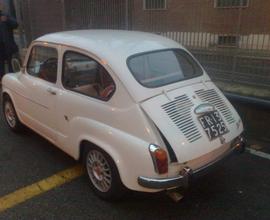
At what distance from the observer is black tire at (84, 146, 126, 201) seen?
3.20 m

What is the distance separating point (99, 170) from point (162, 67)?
1262 millimetres

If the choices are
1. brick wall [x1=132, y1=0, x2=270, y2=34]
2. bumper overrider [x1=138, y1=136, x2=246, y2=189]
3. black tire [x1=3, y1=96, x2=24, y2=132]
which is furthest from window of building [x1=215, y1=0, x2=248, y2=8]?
black tire [x1=3, y1=96, x2=24, y2=132]

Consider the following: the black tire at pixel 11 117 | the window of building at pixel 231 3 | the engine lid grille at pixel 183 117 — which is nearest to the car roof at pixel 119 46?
the engine lid grille at pixel 183 117

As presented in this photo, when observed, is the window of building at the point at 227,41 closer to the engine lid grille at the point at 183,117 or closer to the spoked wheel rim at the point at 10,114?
the engine lid grille at the point at 183,117

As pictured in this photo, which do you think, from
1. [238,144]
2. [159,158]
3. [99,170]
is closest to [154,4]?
[238,144]

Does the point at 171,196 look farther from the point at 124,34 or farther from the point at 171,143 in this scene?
the point at 124,34

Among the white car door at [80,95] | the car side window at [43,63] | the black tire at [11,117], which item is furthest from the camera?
the black tire at [11,117]

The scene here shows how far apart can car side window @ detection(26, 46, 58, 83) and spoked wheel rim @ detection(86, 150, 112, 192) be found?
3.54 feet

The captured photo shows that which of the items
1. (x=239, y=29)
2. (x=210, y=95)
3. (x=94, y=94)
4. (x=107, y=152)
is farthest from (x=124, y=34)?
(x=239, y=29)

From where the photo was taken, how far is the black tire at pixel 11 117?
5.09 metres

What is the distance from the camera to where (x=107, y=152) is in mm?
3148

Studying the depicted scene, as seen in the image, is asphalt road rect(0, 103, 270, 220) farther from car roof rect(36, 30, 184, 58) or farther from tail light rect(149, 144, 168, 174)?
car roof rect(36, 30, 184, 58)

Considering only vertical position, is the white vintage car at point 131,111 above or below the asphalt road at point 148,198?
above

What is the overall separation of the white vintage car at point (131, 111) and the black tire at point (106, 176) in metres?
0.01
